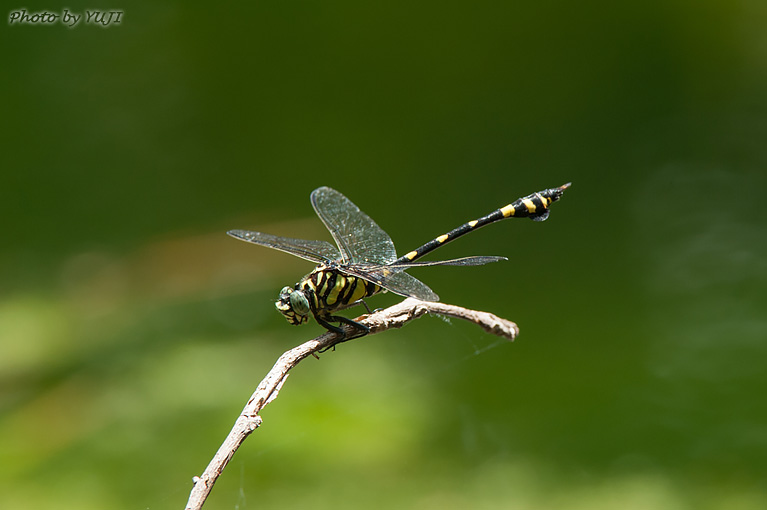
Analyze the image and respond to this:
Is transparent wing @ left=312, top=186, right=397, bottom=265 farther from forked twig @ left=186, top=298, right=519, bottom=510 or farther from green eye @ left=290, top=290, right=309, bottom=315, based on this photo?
forked twig @ left=186, top=298, right=519, bottom=510

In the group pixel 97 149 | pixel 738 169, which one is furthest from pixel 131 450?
pixel 738 169

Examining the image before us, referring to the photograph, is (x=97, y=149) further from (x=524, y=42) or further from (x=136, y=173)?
(x=524, y=42)

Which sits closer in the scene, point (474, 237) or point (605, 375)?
point (605, 375)

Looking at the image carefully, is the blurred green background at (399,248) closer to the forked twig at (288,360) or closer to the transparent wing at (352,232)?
the transparent wing at (352,232)

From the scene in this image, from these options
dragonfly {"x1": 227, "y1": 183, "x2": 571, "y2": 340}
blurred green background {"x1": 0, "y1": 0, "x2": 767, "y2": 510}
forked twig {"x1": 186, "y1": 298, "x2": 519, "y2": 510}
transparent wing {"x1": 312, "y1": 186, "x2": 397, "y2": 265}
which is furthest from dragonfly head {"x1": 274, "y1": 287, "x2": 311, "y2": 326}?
blurred green background {"x1": 0, "y1": 0, "x2": 767, "y2": 510}

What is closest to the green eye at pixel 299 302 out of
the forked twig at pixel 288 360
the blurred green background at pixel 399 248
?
the forked twig at pixel 288 360

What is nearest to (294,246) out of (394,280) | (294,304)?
(294,304)

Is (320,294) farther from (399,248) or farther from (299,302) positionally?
(399,248)
